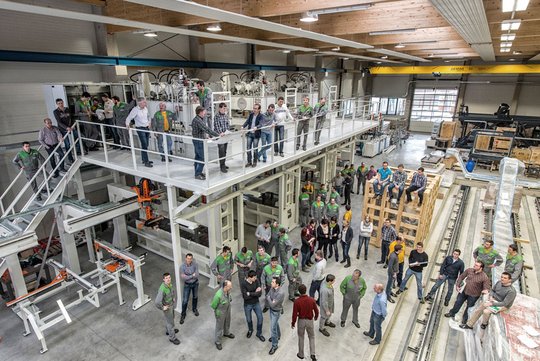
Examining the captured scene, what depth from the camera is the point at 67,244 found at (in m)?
8.29

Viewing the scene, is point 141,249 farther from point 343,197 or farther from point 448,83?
point 448,83

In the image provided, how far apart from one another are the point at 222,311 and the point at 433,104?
2788cm

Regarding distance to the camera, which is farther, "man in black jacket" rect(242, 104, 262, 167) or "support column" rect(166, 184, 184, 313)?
"man in black jacket" rect(242, 104, 262, 167)

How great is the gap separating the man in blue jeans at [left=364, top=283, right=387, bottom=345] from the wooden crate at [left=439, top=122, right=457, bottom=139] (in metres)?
18.6

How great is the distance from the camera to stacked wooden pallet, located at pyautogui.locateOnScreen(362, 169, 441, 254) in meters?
9.16

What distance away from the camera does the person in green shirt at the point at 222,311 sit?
600 centimetres

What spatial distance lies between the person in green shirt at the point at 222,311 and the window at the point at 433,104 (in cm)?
2619

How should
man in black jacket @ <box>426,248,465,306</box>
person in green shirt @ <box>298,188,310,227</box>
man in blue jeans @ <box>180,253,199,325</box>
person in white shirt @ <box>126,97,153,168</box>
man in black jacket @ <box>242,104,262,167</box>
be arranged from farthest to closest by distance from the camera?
person in green shirt @ <box>298,188,310,227</box> < man in black jacket @ <box>242,104,262,167</box> < person in white shirt @ <box>126,97,153,168</box> < man in black jacket @ <box>426,248,465,306</box> < man in blue jeans @ <box>180,253,199,325</box>

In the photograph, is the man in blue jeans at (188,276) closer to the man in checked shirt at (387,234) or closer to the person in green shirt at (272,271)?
the person in green shirt at (272,271)

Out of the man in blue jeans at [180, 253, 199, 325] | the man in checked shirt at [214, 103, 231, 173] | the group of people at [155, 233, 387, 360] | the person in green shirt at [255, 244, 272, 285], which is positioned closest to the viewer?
the group of people at [155, 233, 387, 360]

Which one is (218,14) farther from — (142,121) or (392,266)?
(392,266)

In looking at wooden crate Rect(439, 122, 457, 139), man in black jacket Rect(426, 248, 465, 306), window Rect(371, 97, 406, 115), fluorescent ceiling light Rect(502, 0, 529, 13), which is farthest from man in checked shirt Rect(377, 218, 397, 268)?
window Rect(371, 97, 406, 115)

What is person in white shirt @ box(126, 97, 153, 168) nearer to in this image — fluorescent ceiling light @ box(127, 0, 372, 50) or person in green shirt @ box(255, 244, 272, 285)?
fluorescent ceiling light @ box(127, 0, 372, 50)

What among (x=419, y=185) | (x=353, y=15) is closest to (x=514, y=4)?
(x=353, y=15)
